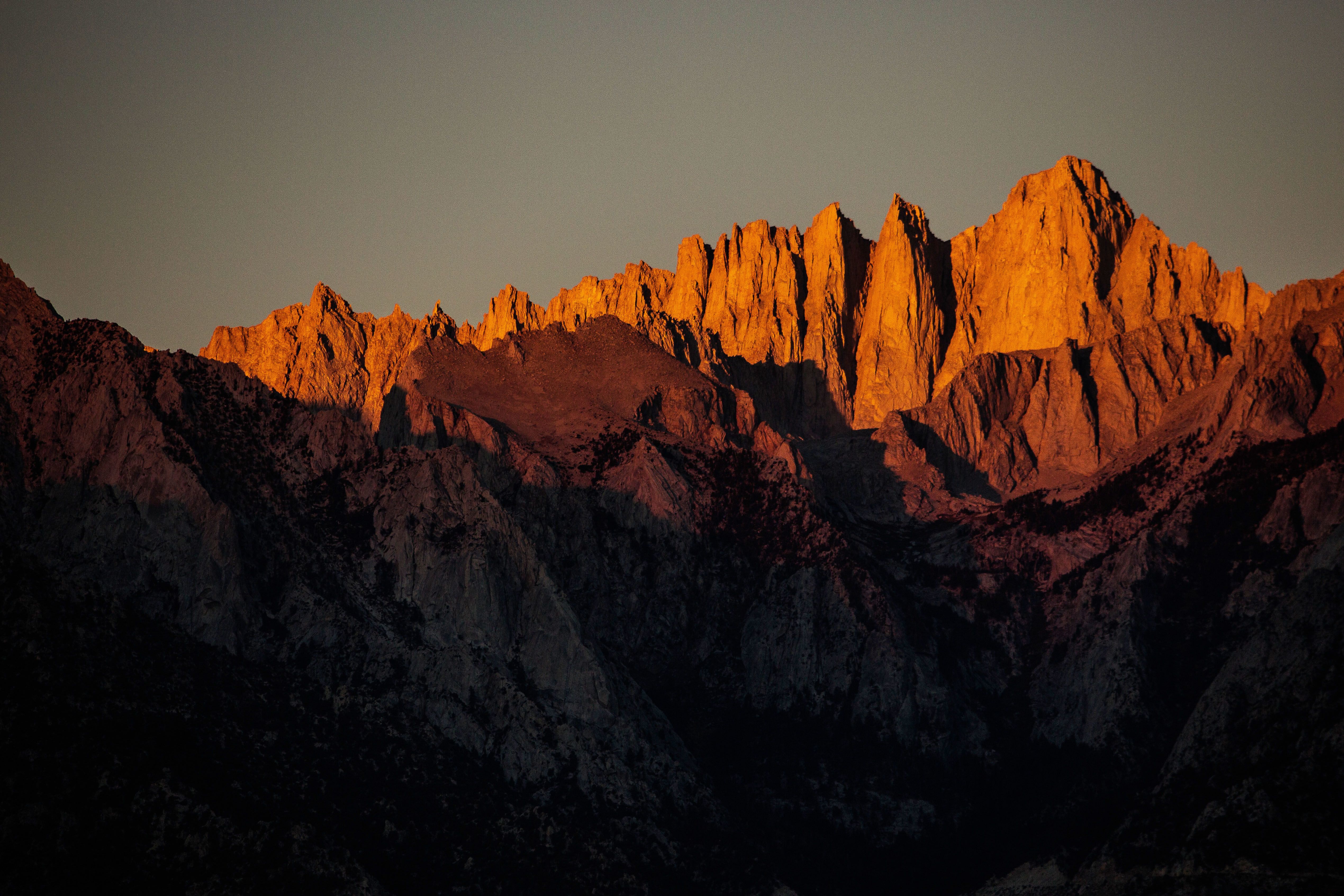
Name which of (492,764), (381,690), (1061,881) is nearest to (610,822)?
(492,764)

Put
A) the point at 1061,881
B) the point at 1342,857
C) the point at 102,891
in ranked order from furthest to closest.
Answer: the point at 1061,881, the point at 1342,857, the point at 102,891

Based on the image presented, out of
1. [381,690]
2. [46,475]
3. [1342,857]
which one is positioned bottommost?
[1342,857]

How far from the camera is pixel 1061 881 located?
19275cm

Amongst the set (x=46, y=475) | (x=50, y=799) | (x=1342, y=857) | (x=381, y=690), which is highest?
(x=46, y=475)

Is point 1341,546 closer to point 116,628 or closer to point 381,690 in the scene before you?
point 381,690

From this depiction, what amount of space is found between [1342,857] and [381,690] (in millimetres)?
89121

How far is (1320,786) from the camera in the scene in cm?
17200

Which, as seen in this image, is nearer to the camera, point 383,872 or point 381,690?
point 383,872

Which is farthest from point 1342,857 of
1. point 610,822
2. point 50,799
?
point 50,799

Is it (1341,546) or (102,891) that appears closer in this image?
(102,891)

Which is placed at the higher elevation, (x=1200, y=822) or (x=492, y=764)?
(x=492, y=764)

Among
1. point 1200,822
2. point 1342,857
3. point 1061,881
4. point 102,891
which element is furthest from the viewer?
point 1061,881

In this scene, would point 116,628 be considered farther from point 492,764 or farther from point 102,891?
point 492,764

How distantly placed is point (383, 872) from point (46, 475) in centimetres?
5319
